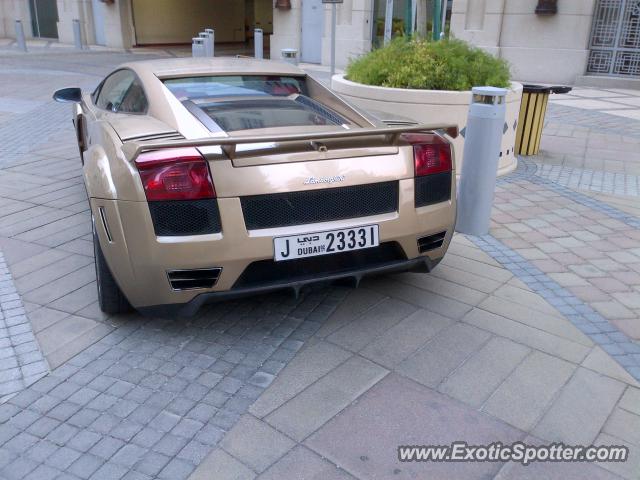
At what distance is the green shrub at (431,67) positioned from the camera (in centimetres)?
629

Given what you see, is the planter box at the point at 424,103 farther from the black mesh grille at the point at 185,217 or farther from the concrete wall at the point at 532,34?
the concrete wall at the point at 532,34

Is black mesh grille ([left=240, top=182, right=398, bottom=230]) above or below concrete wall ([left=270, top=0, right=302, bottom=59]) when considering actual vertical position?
below

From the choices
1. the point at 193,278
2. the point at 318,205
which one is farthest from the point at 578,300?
the point at 193,278

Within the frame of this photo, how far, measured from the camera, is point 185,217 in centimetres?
282

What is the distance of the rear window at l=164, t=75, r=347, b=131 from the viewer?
3.42 metres

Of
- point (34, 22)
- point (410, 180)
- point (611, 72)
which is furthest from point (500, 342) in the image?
point (34, 22)

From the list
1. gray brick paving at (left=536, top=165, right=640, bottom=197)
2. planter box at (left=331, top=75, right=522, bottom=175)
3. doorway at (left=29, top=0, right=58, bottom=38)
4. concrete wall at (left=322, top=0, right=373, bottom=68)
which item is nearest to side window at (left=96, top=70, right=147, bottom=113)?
planter box at (left=331, top=75, right=522, bottom=175)

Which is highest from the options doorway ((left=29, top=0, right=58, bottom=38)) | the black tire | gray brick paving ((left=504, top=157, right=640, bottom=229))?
doorway ((left=29, top=0, right=58, bottom=38))

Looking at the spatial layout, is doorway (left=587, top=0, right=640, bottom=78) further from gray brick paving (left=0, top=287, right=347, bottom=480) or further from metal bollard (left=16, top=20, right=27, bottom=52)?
metal bollard (left=16, top=20, right=27, bottom=52)

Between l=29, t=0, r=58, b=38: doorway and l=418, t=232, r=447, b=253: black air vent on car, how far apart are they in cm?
2762

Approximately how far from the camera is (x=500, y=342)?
3277mm

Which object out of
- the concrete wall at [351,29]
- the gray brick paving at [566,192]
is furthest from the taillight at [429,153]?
the concrete wall at [351,29]

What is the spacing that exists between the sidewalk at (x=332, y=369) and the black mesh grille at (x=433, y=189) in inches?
27.6

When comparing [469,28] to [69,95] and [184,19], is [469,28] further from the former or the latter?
[184,19]
